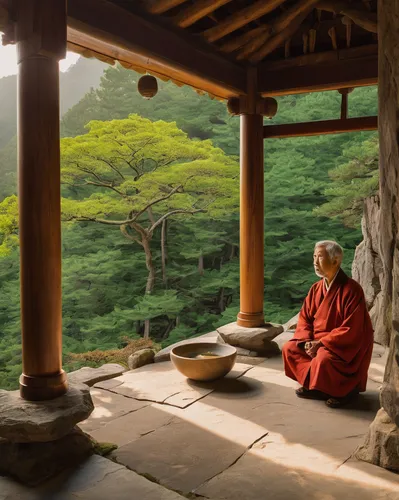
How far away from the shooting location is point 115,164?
1201cm

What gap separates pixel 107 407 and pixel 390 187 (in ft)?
10.3

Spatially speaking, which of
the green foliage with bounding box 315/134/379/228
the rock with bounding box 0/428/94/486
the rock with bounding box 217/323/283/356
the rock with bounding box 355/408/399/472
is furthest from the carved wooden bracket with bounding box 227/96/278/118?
the green foliage with bounding box 315/134/379/228

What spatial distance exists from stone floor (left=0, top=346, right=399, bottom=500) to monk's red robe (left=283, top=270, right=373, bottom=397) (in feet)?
0.70

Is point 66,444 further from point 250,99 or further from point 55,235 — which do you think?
point 250,99

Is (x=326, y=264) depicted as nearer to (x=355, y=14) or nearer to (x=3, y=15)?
(x=355, y=14)

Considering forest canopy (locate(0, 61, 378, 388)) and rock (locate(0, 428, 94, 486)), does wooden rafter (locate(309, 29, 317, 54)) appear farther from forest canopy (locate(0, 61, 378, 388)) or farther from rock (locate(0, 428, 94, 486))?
forest canopy (locate(0, 61, 378, 388))

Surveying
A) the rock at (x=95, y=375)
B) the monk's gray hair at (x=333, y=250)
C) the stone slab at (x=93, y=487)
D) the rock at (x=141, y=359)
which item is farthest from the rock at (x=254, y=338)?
the stone slab at (x=93, y=487)

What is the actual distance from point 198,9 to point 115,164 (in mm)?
7483

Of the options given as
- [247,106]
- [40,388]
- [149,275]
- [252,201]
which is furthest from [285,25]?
[149,275]

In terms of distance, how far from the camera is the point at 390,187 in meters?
3.05

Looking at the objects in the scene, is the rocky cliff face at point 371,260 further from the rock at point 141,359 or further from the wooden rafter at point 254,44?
the rock at point 141,359

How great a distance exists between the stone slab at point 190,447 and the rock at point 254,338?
182 cm

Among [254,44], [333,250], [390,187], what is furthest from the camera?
[254,44]

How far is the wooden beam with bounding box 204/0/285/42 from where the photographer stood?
16.6 ft
